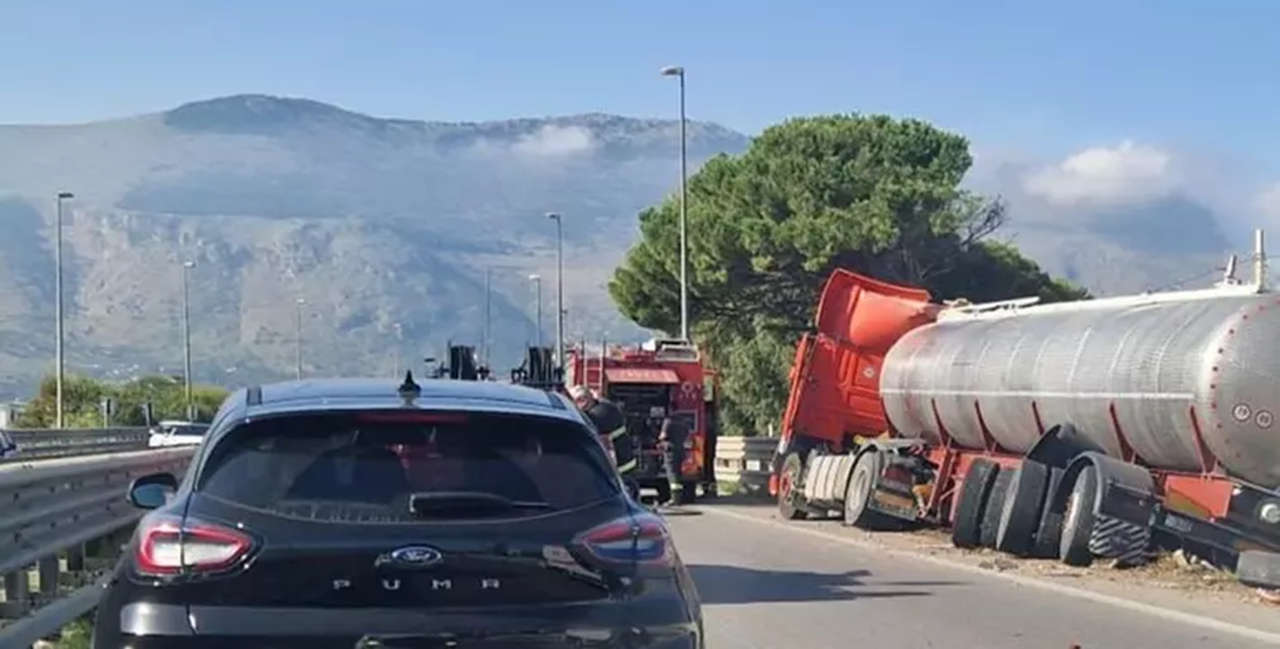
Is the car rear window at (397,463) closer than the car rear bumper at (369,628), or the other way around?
the car rear bumper at (369,628)

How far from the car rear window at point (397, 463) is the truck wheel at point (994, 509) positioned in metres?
14.0

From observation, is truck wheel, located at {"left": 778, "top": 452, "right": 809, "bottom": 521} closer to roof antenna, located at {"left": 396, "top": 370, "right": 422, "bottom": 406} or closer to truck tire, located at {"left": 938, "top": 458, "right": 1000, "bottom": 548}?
truck tire, located at {"left": 938, "top": 458, "right": 1000, "bottom": 548}

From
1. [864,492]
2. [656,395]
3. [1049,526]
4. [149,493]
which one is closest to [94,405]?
[656,395]

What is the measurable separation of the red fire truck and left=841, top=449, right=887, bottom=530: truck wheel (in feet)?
24.5

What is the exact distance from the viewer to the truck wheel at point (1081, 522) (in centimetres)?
1812

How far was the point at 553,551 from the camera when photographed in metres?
6.36

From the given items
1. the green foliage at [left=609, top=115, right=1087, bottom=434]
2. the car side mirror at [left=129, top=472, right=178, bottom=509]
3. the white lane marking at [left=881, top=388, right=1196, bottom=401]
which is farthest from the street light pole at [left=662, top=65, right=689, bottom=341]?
the car side mirror at [left=129, top=472, right=178, bottom=509]

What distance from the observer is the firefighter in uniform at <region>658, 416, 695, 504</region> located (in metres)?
32.6

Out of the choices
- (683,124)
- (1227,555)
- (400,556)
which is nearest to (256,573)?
(400,556)

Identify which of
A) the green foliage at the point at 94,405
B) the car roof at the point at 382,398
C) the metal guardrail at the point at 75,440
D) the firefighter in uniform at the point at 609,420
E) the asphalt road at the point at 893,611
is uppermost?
the car roof at the point at 382,398

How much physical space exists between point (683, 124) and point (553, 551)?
4004 centimetres

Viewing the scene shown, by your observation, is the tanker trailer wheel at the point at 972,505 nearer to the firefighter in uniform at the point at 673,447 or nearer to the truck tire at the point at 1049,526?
the truck tire at the point at 1049,526

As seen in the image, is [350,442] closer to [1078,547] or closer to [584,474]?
[584,474]

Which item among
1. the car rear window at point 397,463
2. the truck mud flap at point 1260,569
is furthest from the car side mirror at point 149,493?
the truck mud flap at point 1260,569
